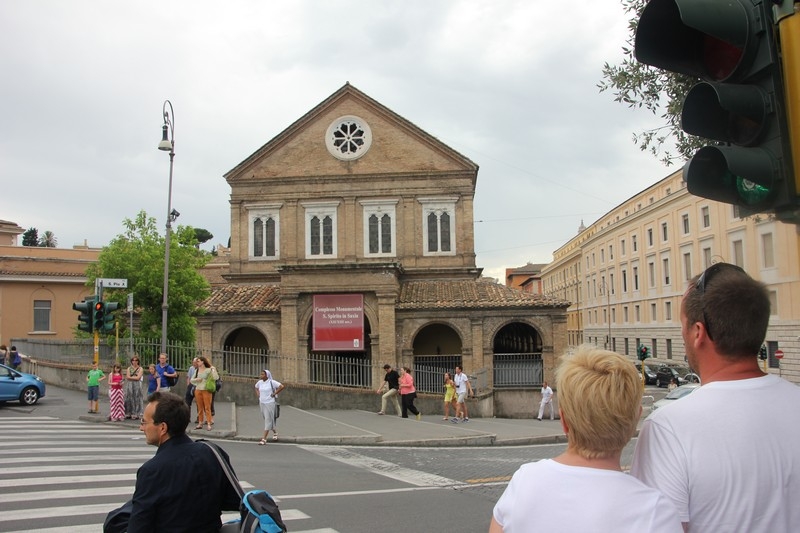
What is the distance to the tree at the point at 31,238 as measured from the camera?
298 feet

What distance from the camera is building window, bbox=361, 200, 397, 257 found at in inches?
1315

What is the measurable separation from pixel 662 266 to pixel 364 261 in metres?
13.7

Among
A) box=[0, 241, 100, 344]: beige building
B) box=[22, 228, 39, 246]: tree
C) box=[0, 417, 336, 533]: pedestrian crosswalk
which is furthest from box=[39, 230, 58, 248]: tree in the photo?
box=[0, 417, 336, 533]: pedestrian crosswalk

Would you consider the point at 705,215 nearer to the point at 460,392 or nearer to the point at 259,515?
the point at 259,515

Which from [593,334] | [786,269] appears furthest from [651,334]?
[786,269]

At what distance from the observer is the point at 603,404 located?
2451 mm

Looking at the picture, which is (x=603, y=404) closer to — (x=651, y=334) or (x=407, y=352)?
(x=407, y=352)

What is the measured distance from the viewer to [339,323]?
93.8 feet

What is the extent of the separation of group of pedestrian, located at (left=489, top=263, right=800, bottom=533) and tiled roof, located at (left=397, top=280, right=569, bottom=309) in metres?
26.3

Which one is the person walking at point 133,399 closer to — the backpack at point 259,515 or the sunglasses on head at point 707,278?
the backpack at point 259,515

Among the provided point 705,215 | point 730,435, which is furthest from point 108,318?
point 730,435

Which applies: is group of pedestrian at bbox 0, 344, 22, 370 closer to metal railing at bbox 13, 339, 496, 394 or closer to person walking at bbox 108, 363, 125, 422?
metal railing at bbox 13, 339, 496, 394

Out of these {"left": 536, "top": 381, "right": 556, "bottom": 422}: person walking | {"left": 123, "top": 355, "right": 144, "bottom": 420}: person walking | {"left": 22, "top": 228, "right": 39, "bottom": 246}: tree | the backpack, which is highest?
{"left": 22, "top": 228, "right": 39, "bottom": 246}: tree

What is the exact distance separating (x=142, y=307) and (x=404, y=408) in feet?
48.4
